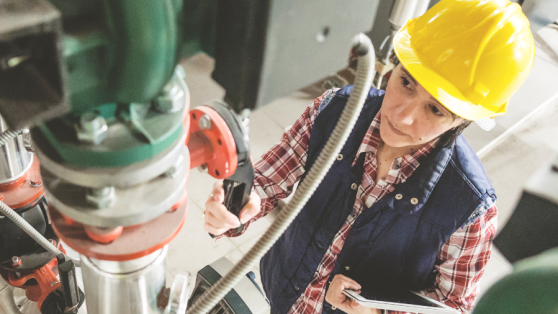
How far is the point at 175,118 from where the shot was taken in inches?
14.4

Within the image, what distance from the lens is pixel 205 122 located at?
44 centimetres

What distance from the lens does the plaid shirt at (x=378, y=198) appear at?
0.94m

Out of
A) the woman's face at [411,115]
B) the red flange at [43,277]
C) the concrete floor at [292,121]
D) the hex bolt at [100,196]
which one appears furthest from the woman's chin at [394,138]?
the concrete floor at [292,121]

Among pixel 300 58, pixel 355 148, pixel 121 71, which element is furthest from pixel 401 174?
pixel 121 71

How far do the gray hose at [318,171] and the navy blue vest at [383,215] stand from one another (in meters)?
0.51

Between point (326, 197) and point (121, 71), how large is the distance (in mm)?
774

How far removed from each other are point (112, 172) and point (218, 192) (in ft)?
0.81

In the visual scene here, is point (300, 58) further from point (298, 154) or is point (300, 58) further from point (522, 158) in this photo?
point (522, 158)

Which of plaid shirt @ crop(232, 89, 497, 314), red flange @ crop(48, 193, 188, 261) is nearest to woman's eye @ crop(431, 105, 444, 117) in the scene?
plaid shirt @ crop(232, 89, 497, 314)

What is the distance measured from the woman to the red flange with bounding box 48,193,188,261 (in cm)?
32

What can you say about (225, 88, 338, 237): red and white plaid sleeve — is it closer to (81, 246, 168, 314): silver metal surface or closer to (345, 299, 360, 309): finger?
(345, 299, 360, 309): finger

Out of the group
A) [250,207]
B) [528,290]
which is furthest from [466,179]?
[528,290]

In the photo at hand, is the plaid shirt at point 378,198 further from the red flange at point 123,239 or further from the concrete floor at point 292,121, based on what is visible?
the concrete floor at point 292,121

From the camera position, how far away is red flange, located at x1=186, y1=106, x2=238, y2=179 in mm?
440
